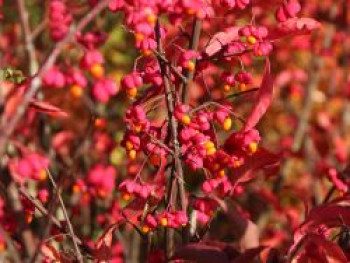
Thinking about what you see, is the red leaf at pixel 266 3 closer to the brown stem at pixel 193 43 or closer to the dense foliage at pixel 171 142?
the dense foliage at pixel 171 142

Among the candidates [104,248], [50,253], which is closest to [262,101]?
[104,248]

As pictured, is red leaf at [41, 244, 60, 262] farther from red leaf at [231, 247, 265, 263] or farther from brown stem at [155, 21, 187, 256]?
red leaf at [231, 247, 265, 263]

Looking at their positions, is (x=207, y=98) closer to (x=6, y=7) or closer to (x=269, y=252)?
(x=269, y=252)

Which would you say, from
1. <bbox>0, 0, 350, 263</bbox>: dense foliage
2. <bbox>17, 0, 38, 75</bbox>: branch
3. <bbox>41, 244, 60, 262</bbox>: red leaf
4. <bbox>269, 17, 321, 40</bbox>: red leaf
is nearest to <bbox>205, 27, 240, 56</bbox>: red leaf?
<bbox>0, 0, 350, 263</bbox>: dense foliage

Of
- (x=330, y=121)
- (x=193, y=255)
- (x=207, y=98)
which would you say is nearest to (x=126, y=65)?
(x=330, y=121)

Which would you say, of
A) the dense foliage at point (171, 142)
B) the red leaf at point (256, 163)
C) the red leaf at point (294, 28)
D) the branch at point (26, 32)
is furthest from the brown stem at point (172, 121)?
the branch at point (26, 32)

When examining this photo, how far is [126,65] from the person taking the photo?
4.84m

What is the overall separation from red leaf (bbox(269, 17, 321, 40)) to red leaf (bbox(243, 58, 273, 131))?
13cm

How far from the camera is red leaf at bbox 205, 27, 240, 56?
6.49 ft

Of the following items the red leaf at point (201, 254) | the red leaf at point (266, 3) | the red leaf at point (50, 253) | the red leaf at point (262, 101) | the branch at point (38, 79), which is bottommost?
the red leaf at point (201, 254)

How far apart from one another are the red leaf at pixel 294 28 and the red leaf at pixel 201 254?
24.1 inches

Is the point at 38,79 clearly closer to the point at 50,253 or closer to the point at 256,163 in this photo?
the point at 50,253

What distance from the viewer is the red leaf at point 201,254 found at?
6.05 ft

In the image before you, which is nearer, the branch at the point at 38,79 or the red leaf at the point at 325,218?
the branch at the point at 38,79
